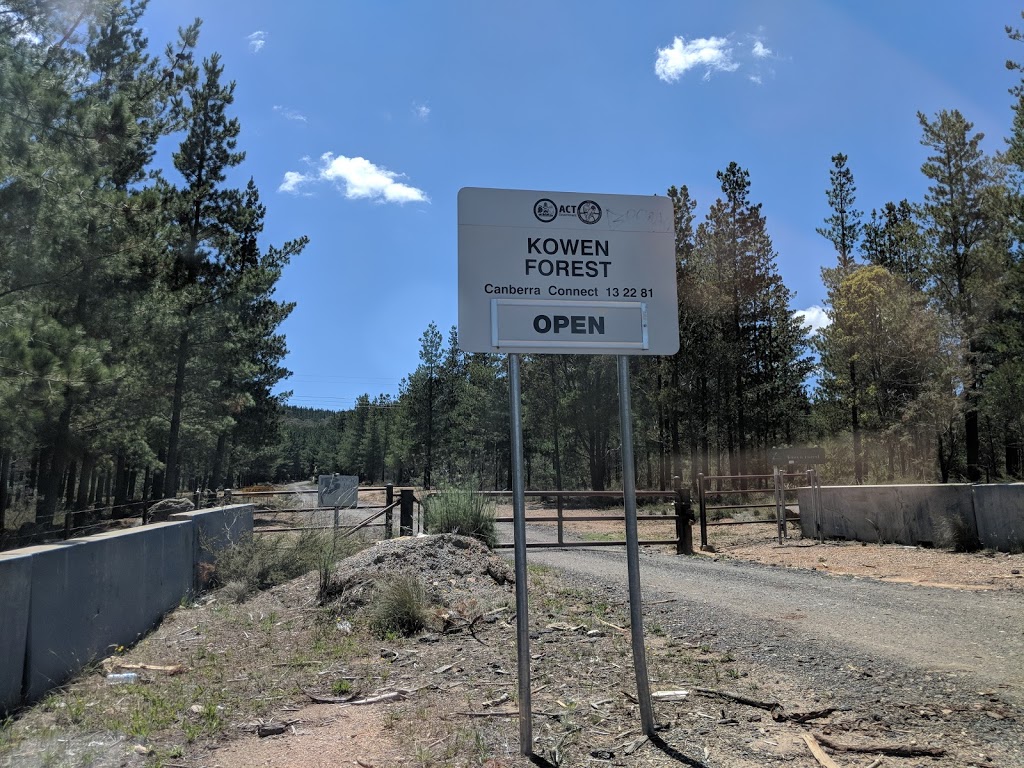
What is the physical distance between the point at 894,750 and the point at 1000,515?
1029 centimetres

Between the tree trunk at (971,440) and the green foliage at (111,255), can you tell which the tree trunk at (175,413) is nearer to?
the green foliage at (111,255)

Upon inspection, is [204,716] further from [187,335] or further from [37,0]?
[187,335]

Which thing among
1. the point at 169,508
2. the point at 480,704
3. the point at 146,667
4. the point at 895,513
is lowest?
the point at 146,667

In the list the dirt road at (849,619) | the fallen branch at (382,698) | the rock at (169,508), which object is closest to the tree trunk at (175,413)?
the rock at (169,508)

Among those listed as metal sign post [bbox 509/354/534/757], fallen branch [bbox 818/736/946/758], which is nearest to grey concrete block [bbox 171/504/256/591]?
metal sign post [bbox 509/354/534/757]

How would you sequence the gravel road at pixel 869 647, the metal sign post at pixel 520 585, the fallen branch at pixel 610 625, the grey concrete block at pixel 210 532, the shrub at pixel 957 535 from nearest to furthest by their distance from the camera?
the metal sign post at pixel 520 585
the gravel road at pixel 869 647
the fallen branch at pixel 610 625
the grey concrete block at pixel 210 532
the shrub at pixel 957 535

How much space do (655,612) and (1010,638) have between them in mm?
3006

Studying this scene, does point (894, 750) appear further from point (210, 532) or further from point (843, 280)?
point (843, 280)

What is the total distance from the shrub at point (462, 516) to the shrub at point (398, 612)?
4.69 m

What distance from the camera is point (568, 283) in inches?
155

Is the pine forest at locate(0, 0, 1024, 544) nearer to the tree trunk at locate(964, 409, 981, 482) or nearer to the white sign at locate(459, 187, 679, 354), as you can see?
the tree trunk at locate(964, 409, 981, 482)

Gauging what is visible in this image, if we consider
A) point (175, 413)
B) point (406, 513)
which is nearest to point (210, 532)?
point (406, 513)

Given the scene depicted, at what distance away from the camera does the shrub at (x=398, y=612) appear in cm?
624

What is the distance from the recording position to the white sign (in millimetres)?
3844
